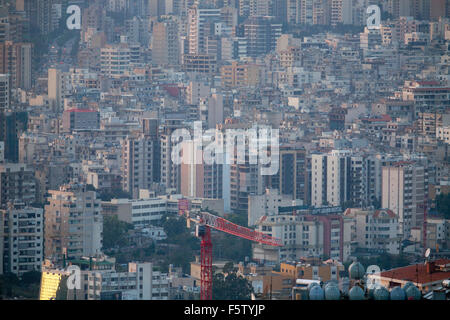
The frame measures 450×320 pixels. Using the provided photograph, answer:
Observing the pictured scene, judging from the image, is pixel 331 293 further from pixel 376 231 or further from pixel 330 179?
pixel 330 179

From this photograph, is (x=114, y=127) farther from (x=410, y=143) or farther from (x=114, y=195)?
(x=114, y=195)

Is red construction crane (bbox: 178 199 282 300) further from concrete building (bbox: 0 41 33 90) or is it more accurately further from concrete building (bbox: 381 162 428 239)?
concrete building (bbox: 0 41 33 90)

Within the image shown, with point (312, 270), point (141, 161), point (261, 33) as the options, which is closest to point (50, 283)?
point (312, 270)

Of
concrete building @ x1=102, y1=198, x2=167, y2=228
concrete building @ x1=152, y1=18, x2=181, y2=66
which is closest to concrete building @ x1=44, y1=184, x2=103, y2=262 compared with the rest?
concrete building @ x1=102, y1=198, x2=167, y2=228

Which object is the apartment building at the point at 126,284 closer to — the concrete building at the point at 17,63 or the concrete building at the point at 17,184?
the concrete building at the point at 17,184
